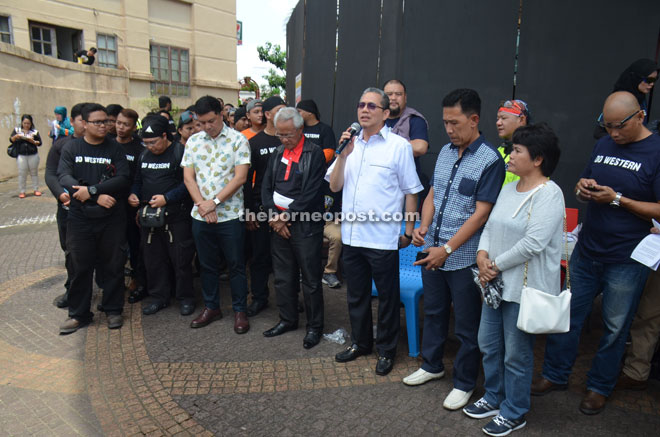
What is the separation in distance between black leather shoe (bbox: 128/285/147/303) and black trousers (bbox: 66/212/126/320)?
1.61 feet

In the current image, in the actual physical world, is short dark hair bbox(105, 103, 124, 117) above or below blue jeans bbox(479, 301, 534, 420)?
above

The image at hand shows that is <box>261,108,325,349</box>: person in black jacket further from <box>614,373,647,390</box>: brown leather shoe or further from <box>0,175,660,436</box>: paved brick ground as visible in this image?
<box>614,373,647,390</box>: brown leather shoe

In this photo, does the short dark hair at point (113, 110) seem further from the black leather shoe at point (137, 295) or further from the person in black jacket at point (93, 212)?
the black leather shoe at point (137, 295)

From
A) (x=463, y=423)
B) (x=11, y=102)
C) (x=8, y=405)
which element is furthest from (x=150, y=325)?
(x=11, y=102)

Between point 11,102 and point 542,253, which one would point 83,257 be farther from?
point 11,102

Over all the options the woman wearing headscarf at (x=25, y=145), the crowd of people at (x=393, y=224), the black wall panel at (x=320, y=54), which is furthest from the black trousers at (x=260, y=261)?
the woman wearing headscarf at (x=25, y=145)

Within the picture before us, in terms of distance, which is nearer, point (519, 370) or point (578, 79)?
point (519, 370)

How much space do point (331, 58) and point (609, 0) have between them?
14.1 ft

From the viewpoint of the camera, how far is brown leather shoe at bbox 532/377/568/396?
11.1ft

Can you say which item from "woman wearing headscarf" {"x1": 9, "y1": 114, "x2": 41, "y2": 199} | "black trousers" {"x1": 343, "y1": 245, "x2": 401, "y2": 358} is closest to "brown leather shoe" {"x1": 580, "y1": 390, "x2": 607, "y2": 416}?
"black trousers" {"x1": 343, "y1": 245, "x2": 401, "y2": 358}

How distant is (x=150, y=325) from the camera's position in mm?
4617

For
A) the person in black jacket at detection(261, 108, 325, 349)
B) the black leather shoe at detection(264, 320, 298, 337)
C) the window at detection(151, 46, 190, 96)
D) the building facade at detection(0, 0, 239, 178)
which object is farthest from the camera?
the window at detection(151, 46, 190, 96)

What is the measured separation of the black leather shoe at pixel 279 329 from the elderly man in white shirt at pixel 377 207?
0.94 meters

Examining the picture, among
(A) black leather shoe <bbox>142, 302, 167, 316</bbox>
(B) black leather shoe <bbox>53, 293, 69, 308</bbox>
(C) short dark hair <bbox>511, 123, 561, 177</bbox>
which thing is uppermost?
(C) short dark hair <bbox>511, 123, 561, 177</bbox>
